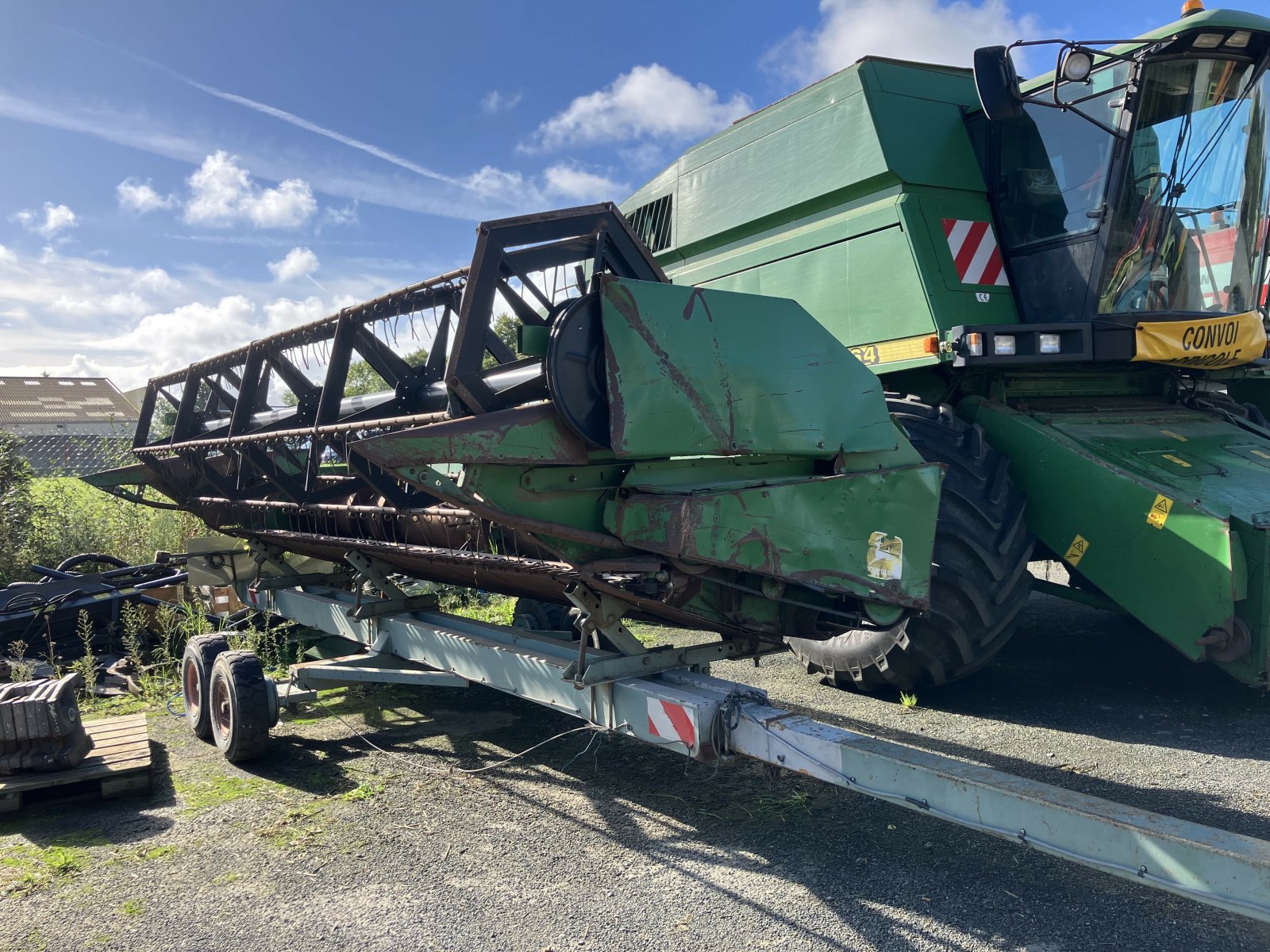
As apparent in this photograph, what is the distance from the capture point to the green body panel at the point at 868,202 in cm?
509

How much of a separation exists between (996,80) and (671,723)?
3.64m

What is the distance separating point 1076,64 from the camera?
4324 mm

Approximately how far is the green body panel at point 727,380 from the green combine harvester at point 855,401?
0.01 meters

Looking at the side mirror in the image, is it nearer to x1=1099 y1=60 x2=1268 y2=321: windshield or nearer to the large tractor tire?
x1=1099 y1=60 x2=1268 y2=321: windshield

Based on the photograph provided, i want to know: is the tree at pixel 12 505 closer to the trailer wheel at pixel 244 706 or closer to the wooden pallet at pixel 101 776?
the wooden pallet at pixel 101 776

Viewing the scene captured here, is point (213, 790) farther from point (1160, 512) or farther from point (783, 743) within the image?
point (1160, 512)

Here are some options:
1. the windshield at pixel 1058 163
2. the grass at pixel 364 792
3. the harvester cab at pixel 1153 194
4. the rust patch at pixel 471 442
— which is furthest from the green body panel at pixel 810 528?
the windshield at pixel 1058 163

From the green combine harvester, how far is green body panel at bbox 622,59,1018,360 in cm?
2

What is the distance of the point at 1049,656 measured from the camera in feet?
19.4

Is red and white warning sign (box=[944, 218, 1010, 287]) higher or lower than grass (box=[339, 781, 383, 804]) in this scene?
higher

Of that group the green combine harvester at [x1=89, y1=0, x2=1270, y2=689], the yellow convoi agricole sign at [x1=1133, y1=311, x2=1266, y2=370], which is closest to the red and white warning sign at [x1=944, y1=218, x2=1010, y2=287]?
the green combine harvester at [x1=89, y1=0, x2=1270, y2=689]

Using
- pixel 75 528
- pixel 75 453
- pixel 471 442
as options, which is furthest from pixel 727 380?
pixel 75 453

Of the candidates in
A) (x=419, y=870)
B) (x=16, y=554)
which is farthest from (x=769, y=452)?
(x=16, y=554)

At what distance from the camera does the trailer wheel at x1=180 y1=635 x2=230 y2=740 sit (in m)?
4.75
